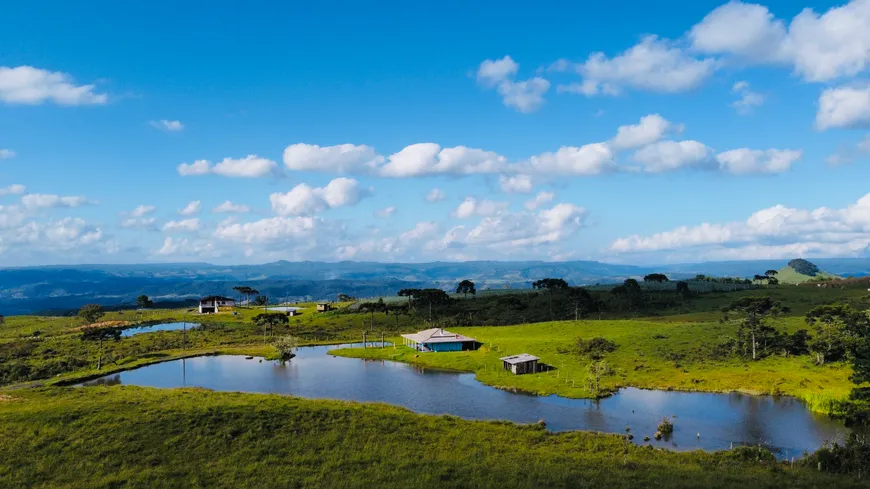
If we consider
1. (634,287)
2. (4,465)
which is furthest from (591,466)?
(634,287)

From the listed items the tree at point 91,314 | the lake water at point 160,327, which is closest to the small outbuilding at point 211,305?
Result: the tree at point 91,314

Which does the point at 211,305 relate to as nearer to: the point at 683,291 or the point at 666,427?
the point at 683,291

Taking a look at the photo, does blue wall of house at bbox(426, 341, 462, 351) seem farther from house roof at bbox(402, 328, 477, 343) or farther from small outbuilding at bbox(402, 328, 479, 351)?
house roof at bbox(402, 328, 477, 343)

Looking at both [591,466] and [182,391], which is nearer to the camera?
[591,466]

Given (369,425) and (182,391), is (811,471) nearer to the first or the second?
(369,425)

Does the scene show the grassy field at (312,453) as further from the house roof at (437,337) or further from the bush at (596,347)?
the house roof at (437,337)
